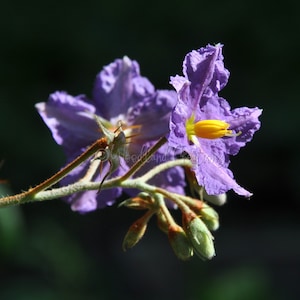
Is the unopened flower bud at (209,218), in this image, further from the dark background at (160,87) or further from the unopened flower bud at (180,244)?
the dark background at (160,87)

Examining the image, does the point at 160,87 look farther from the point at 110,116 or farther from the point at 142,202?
the point at 142,202

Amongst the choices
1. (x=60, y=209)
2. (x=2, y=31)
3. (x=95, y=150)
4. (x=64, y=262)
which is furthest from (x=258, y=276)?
(x=95, y=150)

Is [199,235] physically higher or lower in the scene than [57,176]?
lower

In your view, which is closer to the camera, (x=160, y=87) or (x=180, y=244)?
(x=180, y=244)

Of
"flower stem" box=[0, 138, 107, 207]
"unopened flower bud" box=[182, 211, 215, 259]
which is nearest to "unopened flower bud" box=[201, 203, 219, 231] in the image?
"unopened flower bud" box=[182, 211, 215, 259]

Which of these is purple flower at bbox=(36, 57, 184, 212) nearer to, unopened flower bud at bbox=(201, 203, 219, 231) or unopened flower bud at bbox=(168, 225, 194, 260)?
unopened flower bud at bbox=(201, 203, 219, 231)

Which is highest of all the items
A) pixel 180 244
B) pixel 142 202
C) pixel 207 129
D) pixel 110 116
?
pixel 110 116

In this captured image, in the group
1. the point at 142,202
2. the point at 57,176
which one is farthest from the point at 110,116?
the point at 57,176
